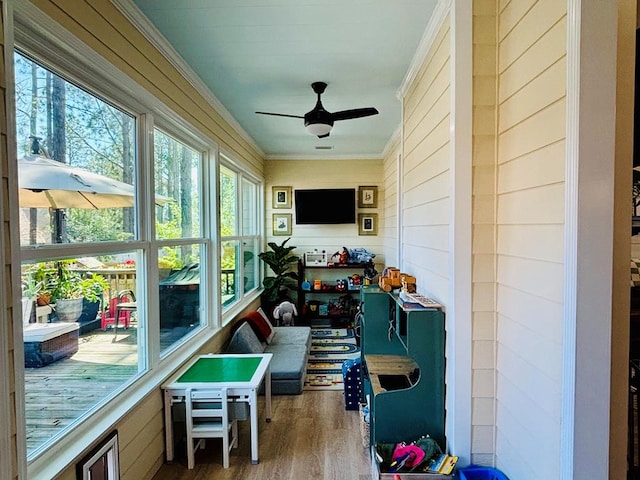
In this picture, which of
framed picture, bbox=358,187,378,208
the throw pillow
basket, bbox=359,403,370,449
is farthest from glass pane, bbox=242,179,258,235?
basket, bbox=359,403,370,449

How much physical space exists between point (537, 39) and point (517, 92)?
0.70ft

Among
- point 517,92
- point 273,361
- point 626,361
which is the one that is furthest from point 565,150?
point 273,361

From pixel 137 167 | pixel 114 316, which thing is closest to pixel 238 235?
pixel 137 167

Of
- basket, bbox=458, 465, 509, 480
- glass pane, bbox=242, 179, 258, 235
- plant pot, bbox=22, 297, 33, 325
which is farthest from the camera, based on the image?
glass pane, bbox=242, 179, 258, 235

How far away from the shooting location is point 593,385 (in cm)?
122

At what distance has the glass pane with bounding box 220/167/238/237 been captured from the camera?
418cm

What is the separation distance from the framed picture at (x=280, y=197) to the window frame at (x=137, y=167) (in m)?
2.84

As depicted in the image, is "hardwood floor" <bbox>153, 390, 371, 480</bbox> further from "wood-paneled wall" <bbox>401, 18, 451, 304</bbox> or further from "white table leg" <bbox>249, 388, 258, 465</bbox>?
"wood-paneled wall" <bbox>401, 18, 451, 304</bbox>

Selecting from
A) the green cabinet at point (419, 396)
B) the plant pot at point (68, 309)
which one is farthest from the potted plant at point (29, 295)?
the green cabinet at point (419, 396)

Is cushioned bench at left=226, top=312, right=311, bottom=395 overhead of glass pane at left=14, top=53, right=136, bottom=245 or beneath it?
beneath

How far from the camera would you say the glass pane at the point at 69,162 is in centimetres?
145

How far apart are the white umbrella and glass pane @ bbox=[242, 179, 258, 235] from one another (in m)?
3.06

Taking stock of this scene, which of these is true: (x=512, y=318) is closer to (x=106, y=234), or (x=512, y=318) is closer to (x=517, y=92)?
(x=517, y=92)

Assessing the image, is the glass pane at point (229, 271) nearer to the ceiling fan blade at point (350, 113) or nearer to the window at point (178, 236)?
the window at point (178, 236)
